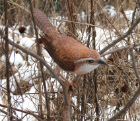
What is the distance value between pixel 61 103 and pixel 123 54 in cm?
74

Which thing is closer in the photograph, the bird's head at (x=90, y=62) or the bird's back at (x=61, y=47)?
the bird's head at (x=90, y=62)

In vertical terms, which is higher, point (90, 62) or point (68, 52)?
point (68, 52)

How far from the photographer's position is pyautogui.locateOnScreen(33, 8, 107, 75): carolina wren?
1257 millimetres

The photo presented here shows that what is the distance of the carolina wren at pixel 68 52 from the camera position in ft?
4.12

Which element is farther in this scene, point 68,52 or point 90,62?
point 68,52

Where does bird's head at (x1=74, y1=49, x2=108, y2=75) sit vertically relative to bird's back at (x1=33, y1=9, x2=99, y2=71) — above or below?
below

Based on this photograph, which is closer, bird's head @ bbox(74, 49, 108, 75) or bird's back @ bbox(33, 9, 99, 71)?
bird's head @ bbox(74, 49, 108, 75)

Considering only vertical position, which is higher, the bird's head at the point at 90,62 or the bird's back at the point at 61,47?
the bird's back at the point at 61,47

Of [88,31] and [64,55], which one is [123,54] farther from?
[64,55]

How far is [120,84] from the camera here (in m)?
2.08

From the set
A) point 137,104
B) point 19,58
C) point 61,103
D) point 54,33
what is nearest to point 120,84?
point 137,104

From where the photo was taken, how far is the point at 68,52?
1.39 m

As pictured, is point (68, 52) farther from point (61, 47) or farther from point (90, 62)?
point (90, 62)

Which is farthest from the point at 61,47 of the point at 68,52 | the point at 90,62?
the point at 90,62
